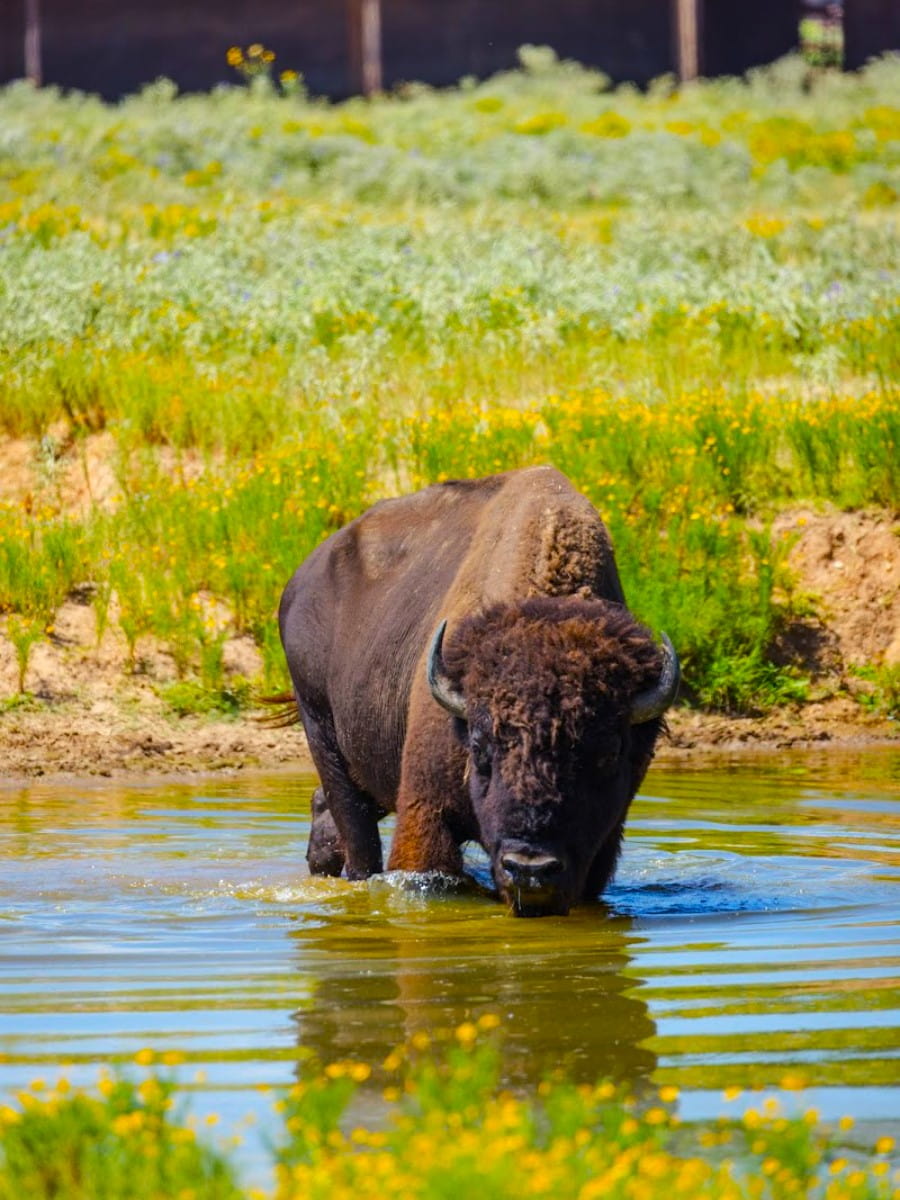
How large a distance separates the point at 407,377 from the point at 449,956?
10.6 meters

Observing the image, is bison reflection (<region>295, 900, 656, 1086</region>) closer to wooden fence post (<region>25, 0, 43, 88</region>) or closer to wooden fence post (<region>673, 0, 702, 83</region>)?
wooden fence post (<region>25, 0, 43, 88</region>)

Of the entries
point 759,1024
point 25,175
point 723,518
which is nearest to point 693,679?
point 723,518

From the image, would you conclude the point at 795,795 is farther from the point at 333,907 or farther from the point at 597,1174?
the point at 597,1174

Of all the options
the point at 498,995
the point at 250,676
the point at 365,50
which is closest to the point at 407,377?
the point at 250,676

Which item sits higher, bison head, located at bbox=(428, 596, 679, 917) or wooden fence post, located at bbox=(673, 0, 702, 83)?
wooden fence post, located at bbox=(673, 0, 702, 83)

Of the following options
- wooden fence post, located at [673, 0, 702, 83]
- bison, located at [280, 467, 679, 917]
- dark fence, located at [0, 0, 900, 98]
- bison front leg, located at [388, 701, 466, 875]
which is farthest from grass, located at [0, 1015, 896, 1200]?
wooden fence post, located at [673, 0, 702, 83]

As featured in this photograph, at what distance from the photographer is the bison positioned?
7.80 m

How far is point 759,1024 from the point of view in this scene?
20.9 feet

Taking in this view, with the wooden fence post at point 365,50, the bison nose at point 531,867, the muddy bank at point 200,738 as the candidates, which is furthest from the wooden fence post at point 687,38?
the bison nose at point 531,867

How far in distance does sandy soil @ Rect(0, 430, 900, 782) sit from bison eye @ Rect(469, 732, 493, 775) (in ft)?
16.7

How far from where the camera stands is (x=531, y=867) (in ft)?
24.9

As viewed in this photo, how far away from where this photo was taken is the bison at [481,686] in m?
7.80

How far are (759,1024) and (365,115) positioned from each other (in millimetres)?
34264

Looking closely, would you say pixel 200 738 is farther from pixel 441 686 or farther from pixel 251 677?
pixel 441 686
